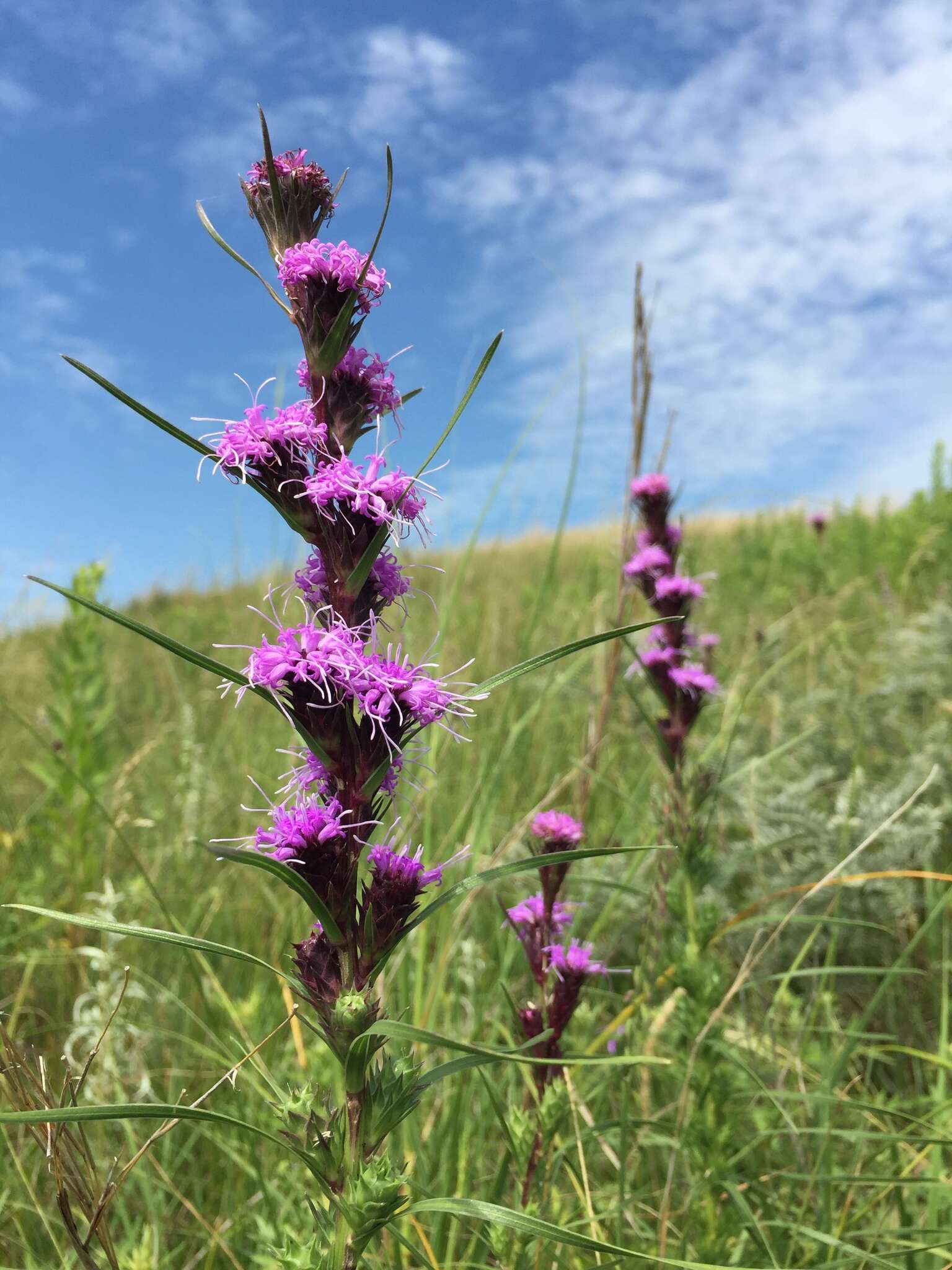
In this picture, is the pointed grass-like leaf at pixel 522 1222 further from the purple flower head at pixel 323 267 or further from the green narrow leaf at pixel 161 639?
the purple flower head at pixel 323 267

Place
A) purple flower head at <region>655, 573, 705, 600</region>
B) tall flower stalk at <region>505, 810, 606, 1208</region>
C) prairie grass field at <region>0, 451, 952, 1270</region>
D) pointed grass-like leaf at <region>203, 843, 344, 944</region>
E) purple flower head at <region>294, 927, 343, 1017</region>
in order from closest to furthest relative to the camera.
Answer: pointed grass-like leaf at <region>203, 843, 344, 944</region>, purple flower head at <region>294, 927, 343, 1017</region>, tall flower stalk at <region>505, 810, 606, 1208</region>, prairie grass field at <region>0, 451, 952, 1270</region>, purple flower head at <region>655, 573, 705, 600</region>

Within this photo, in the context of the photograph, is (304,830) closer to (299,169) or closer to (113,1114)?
(113,1114)

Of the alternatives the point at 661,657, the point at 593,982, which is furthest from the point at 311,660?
the point at 593,982

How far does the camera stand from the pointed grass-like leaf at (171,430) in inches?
38.2

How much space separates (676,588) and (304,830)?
1903mm

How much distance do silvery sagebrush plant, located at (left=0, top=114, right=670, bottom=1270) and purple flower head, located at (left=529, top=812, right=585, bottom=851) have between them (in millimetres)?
736

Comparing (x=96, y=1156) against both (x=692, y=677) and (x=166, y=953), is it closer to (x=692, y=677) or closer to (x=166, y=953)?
(x=166, y=953)

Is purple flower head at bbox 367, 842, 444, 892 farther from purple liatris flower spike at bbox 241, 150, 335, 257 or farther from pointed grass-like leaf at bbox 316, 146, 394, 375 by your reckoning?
purple liatris flower spike at bbox 241, 150, 335, 257

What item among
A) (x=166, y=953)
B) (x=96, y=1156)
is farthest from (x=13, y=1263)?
(x=166, y=953)

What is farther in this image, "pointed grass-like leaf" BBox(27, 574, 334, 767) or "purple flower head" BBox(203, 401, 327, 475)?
"purple flower head" BBox(203, 401, 327, 475)

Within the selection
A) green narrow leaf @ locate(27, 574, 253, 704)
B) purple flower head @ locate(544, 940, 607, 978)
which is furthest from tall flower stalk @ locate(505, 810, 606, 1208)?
green narrow leaf @ locate(27, 574, 253, 704)

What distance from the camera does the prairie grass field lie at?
6.30ft

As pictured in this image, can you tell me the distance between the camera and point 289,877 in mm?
942

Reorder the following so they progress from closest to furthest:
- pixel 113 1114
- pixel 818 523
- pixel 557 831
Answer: pixel 113 1114 < pixel 557 831 < pixel 818 523
